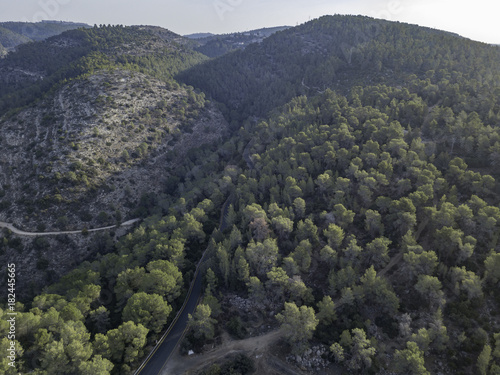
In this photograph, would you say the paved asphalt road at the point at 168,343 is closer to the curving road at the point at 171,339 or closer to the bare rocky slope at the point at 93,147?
the curving road at the point at 171,339

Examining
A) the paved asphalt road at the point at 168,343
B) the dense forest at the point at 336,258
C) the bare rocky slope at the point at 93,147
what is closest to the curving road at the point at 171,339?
the paved asphalt road at the point at 168,343

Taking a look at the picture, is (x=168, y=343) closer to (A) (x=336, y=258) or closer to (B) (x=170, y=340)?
(B) (x=170, y=340)

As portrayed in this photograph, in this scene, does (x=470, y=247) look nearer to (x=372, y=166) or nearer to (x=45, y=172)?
(x=372, y=166)

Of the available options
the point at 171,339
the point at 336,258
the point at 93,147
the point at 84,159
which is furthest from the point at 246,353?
the point at 93,147

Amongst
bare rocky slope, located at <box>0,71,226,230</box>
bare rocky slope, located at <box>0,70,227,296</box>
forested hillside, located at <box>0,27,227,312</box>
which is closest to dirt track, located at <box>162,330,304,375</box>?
bare rocky slope, located at <box>0,70,227,296</box>

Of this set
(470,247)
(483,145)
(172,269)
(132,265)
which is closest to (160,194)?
(132,265)
